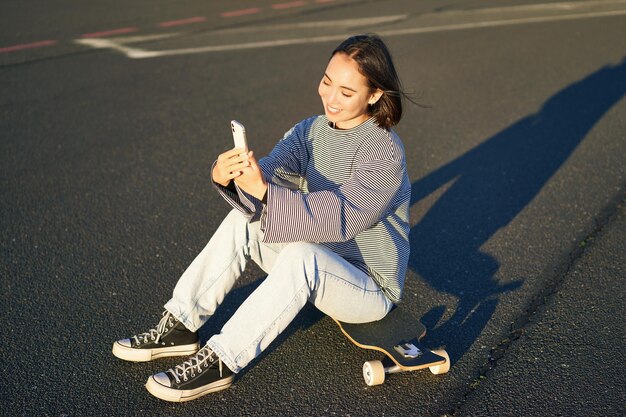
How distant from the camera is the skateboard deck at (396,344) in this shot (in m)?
3.25

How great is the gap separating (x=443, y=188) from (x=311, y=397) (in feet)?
8.46

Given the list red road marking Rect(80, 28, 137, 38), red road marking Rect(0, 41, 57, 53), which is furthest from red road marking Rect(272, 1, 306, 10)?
Result: red road marking Rect(0, 41, 57, 53)

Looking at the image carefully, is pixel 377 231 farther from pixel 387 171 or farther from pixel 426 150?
pixel 426 150

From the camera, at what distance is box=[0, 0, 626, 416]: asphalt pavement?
3318 millimetres

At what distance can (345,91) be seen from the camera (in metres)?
3.25

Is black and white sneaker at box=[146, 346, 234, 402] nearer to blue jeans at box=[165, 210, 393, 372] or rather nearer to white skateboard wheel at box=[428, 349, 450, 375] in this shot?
blue jeans at box=[165, 210, 393, 372]

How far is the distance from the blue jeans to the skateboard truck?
186 millimetres

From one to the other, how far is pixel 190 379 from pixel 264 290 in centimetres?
49

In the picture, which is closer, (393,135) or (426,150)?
(393,135)

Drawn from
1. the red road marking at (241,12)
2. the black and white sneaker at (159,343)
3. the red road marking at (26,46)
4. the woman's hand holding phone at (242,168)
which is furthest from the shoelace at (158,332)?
the red road marking at (241,12)

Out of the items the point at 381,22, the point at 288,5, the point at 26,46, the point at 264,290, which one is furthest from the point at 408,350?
the point at 288,5

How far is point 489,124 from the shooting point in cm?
670

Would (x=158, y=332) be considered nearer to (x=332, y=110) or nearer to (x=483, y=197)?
(x=332, y=110)

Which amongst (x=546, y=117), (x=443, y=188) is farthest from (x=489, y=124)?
(x=443, y=188)
